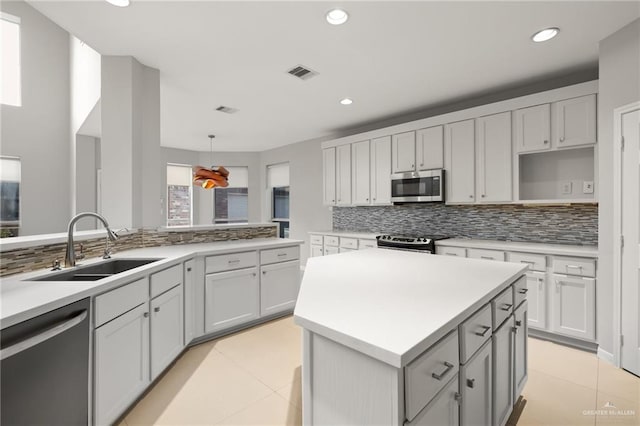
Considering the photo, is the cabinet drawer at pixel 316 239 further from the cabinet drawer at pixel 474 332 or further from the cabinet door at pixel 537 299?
the cabinet drawer at pixel 474 332

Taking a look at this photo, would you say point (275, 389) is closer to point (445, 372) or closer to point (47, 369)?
point (47, 369)

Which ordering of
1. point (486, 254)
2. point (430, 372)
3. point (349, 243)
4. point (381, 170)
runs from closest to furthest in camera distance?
point (430, 372) → point (486, 254) → point (381, 170) → point (349, 243)

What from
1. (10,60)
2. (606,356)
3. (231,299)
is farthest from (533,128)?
(10,60)

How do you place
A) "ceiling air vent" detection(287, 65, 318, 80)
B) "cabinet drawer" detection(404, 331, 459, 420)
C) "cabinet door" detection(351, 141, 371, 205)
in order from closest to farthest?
1. "cabinet drawer" detection(404, 331, 459, 420)
2. "ceiling air vent" detection(287, 65, 318, 80)
3. "cabinet door" detection(351, 141, 371, 205)

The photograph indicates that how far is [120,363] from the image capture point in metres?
1.74

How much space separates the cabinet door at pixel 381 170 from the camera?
4535 millimetres

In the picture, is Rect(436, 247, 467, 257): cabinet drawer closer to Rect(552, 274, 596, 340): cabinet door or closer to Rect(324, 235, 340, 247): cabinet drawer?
Rect(552, 274, 596, 340): cabinet door

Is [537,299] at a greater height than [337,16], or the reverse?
[337,16]

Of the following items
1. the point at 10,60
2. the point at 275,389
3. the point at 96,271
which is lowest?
the point at 275,389

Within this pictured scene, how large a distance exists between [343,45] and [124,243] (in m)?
2.61

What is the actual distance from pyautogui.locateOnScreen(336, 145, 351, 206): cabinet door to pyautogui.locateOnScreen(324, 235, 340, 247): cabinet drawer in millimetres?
613

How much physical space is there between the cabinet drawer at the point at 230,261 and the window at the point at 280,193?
4014 millimetres

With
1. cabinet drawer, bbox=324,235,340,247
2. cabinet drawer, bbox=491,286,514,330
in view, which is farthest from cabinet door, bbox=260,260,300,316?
cabinet drawer, bbox=491,286,514,330

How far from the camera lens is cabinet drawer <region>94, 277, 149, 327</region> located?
5.21 feet
